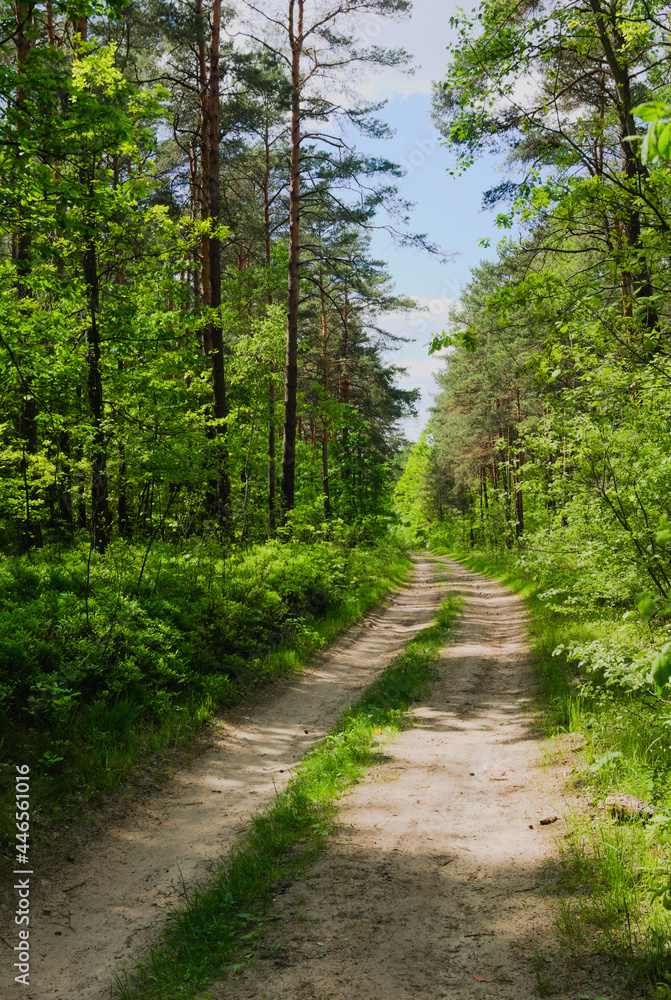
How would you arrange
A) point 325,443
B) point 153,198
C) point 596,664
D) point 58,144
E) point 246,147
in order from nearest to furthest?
point 596,664 < point 58,144 < point 153,198 < point 246,147 < point 325,443

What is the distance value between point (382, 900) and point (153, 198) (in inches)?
707

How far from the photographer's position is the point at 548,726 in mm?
6121

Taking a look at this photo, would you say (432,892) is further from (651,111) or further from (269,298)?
(269,298)

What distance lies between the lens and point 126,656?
6719 millimetres

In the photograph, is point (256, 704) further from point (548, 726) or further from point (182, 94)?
point (182, 94)

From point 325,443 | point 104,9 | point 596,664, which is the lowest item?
point 596,664

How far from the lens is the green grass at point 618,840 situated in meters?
2.82

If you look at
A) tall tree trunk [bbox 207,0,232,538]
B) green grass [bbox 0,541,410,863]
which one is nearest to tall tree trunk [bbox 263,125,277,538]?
tall tree trunk [bbox 207,0,232,538]

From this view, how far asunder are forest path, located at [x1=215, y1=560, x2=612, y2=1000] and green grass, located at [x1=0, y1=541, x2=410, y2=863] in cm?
240

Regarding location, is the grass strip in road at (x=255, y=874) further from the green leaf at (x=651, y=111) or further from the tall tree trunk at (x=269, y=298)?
the tall tree trunk at (x=269, y=298)

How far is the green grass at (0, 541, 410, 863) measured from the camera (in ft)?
17.3

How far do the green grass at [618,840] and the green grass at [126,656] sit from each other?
4.00 meters

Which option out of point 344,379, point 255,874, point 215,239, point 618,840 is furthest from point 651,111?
point 344,379

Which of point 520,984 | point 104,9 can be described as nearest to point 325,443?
point 104,9
